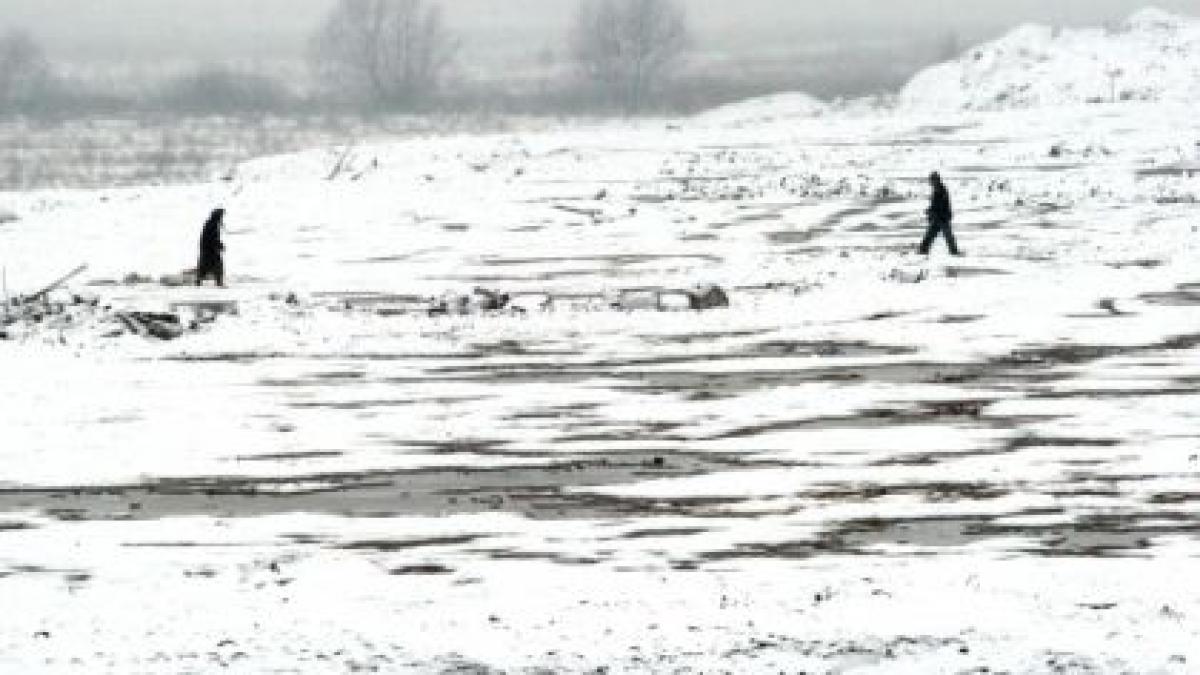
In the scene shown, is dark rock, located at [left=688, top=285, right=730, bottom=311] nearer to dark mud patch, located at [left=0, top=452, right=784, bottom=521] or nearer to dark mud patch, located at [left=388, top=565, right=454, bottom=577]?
dark mud patch, located at [left=0, top=452, right=784, bottom=521]

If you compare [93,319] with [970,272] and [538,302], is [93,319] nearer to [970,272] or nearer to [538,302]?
[538,302]

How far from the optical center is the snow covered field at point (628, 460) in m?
9.91

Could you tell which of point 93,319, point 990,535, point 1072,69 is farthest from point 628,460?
point 1072,69

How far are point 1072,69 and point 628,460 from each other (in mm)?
70428

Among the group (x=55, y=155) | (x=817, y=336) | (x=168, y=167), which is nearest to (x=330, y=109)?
(x=55, y=155)

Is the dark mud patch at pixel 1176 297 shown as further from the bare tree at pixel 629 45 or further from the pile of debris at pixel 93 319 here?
the bare tree at pixel 629 45

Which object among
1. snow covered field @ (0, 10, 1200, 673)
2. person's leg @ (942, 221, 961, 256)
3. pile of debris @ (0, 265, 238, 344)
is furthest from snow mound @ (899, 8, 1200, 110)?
pile of debris @ (0, 265, 238, 344)

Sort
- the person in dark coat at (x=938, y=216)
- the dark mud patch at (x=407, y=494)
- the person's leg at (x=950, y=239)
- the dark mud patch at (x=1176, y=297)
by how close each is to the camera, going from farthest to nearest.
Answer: the person's leg at (x=950, y=239), the person in dark coat at (x=938, y=216), the dark mud patch at (x=1176, y=297), the dark mud patch at (x=407, y=494)

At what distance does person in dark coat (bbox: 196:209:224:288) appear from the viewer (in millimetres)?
30859

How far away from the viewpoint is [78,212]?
4950 centimetres

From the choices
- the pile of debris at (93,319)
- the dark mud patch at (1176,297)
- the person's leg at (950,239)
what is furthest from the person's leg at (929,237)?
the pile of debris at (93,319)

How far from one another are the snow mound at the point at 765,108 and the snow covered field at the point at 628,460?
5511cm

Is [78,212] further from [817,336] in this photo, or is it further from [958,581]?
[958,581]

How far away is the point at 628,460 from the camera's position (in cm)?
1541
